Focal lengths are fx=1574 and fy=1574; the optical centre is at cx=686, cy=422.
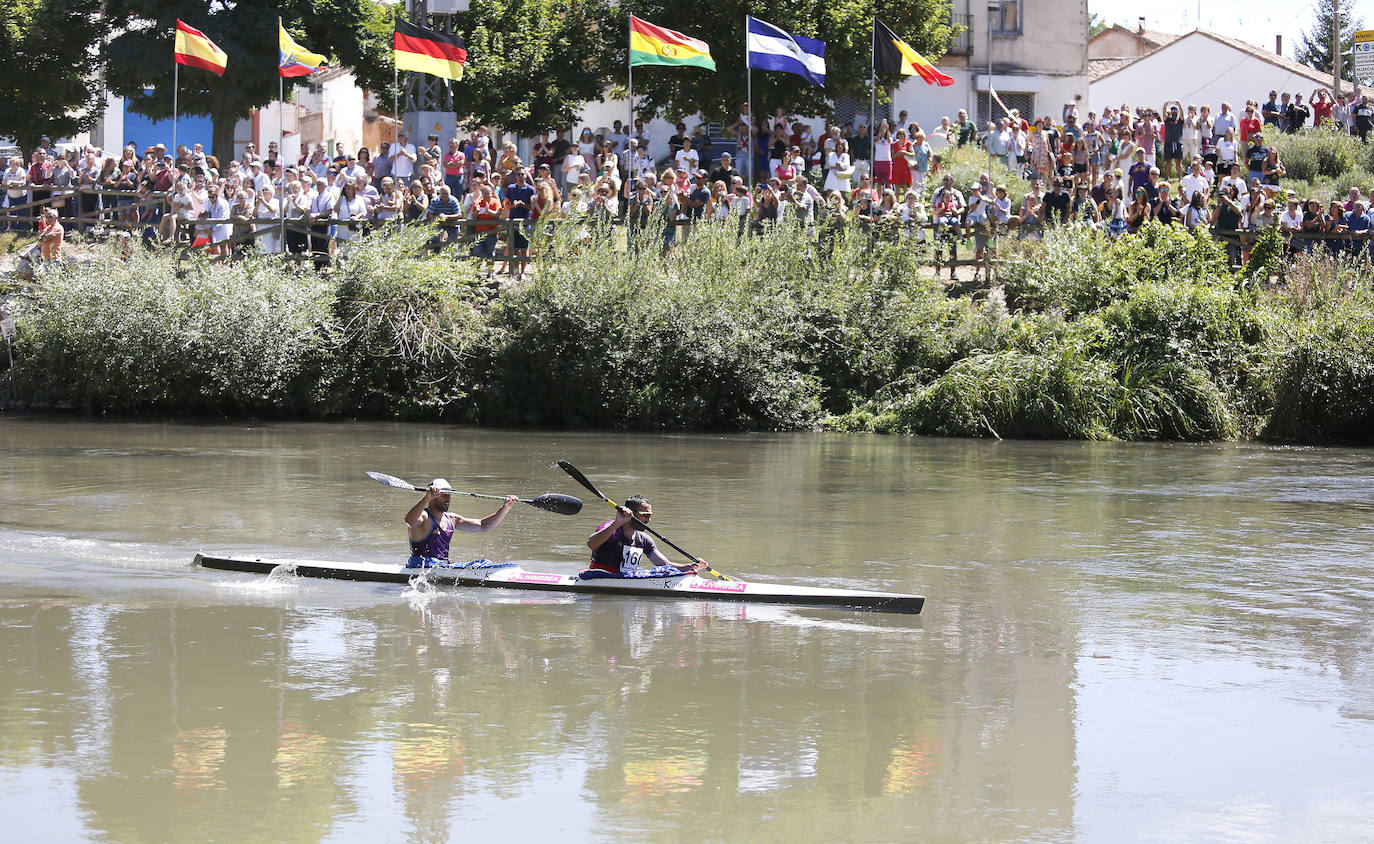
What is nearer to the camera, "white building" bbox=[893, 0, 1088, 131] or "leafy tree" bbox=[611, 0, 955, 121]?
"leafy tree" bbox=[611, 0, 955, 121]

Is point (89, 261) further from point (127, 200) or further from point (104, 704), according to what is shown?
Result: point (104, 704)

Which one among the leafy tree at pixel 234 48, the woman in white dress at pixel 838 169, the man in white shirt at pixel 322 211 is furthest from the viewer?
the leafy tree at pixel 234 48

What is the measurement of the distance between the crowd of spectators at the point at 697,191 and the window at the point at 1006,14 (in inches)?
505

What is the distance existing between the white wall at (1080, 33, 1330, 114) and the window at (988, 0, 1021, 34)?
7.24 metres

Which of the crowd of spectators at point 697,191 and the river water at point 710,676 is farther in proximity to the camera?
the crowd of spectators at point 697,191

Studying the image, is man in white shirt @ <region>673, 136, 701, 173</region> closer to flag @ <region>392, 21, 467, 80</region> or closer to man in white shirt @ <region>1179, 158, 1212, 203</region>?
flag @ <region>392, 21, 467, 80</region>

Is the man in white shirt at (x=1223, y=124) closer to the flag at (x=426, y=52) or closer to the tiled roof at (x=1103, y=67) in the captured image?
the flag at (x=426, y=52)

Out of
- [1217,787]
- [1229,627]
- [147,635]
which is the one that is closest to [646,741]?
[1217,787]

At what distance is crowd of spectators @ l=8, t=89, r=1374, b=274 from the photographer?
29.7 meters

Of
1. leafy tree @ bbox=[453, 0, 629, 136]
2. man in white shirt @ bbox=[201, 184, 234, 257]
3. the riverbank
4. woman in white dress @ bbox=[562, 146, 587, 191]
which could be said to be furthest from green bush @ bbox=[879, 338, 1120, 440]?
leafy tree @ bbox=[453, 0, 629, 136]

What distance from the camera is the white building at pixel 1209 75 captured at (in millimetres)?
52656

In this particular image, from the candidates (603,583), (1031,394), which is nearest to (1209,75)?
(1031,394)

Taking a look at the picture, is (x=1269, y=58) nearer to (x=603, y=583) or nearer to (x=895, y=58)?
A: (x=895, y=58)

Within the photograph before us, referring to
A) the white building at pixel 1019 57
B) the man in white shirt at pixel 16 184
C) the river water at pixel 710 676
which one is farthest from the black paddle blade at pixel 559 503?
the white building at pixel 1019 57
